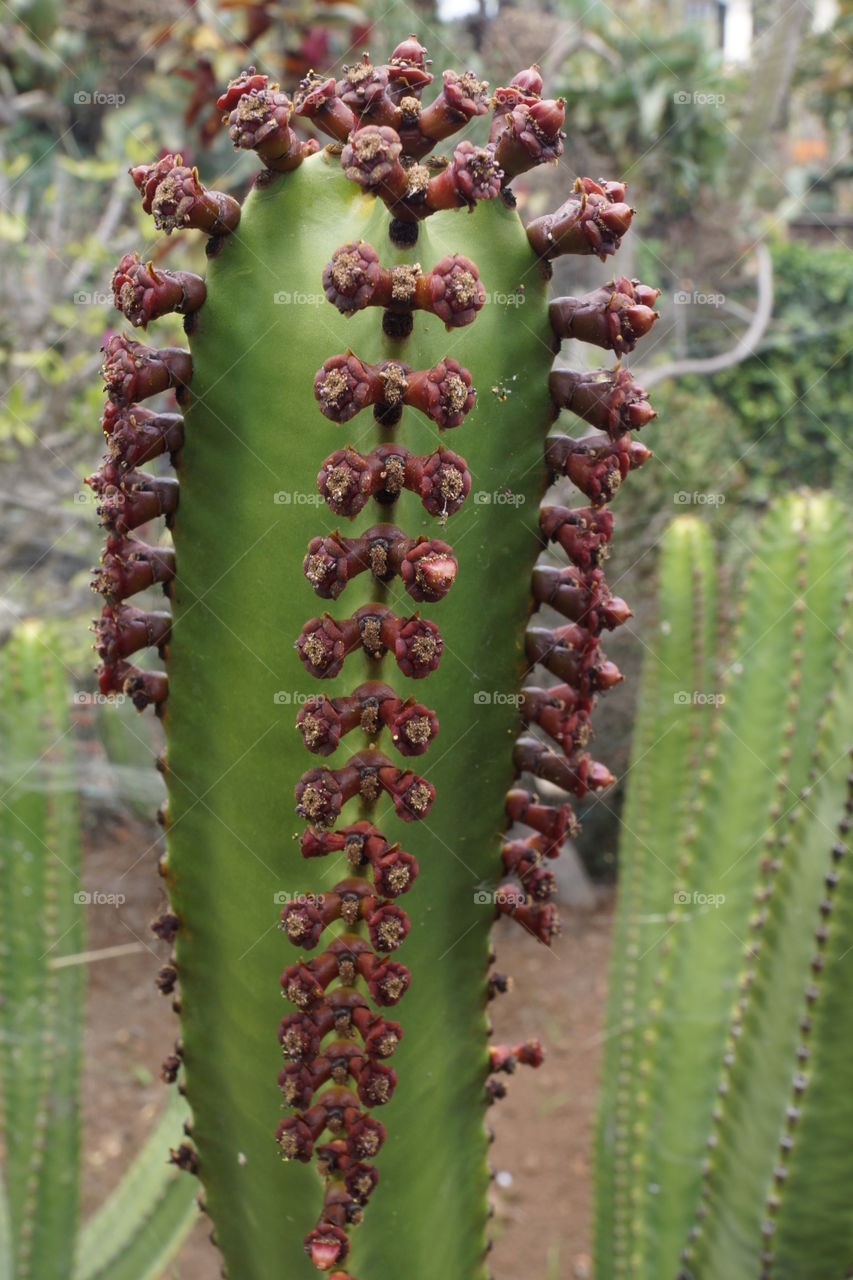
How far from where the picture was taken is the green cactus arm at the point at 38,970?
229 centimetres

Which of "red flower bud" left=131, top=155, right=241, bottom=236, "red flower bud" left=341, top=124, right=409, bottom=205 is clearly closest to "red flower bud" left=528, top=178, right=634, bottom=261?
"red flower bud" left=341, top=124, right=409, bottom=205

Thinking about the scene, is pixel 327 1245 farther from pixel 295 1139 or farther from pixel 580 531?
pixel 580 531

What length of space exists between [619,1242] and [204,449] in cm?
198

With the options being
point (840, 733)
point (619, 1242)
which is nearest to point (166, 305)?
point (840, 733)

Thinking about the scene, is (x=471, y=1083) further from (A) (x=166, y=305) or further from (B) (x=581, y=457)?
(A) (x=166, y=305)

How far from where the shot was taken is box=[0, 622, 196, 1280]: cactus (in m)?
2.30
